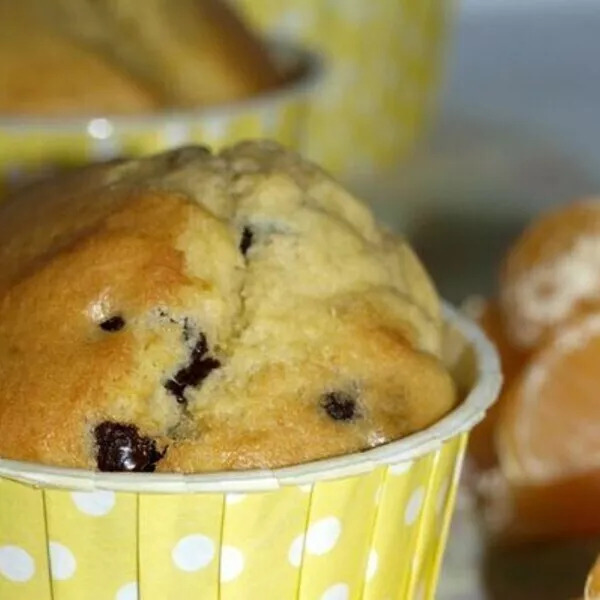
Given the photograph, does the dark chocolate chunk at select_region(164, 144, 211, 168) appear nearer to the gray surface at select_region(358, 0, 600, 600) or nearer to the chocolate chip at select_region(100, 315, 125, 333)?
the chocolate chip at select_region(100, 315, 125, 333)

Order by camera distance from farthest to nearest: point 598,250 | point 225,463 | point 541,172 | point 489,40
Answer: point 489,40
point 541,172
point 598,250
point 225,463

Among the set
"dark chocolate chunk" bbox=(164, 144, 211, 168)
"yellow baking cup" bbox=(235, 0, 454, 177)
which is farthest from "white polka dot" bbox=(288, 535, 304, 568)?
"yellow baking cup" bbox=(235, 0, 454, 177)

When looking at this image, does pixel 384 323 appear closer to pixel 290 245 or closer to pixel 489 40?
pixel 290 245

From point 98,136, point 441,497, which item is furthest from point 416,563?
point 98,136

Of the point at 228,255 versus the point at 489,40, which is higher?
the point at 228,255

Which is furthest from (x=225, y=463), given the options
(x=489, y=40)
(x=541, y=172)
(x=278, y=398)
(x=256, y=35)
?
(x=489, y=40)

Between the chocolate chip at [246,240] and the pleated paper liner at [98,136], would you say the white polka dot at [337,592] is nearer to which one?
the chocolate chip at [246,240]

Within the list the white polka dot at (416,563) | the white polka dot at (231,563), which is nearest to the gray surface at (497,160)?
the white polka dot at (416,563)
